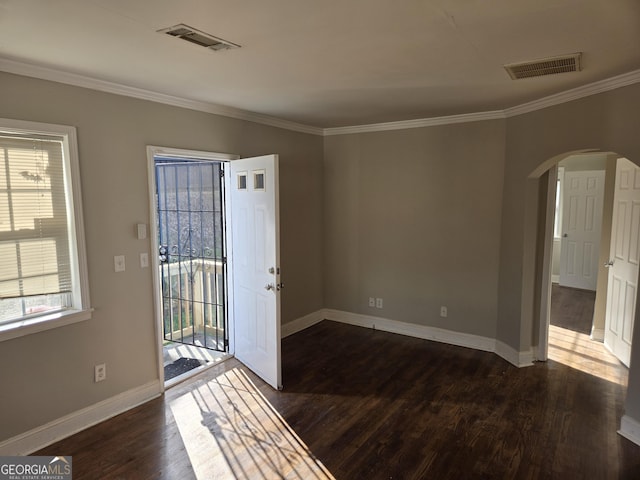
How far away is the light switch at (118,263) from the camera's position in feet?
10.1

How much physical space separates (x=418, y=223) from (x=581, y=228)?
4.24 meters

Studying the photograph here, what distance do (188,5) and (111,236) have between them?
6.38ft

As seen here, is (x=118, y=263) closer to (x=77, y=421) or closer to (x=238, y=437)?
(x=77, y=421)

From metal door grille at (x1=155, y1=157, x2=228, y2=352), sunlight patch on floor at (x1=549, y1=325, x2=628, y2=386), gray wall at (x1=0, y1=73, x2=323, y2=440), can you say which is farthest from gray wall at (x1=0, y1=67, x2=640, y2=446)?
Result: metal door grille at (x1=155, y1=157, x2=228, y2=352)

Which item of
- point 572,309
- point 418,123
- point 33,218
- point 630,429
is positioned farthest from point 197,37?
point 572,309

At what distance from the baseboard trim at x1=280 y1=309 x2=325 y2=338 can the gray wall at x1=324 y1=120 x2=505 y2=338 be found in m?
0.20

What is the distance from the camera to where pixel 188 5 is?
1694 mm

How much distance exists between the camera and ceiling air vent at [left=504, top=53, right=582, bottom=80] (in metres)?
2.47

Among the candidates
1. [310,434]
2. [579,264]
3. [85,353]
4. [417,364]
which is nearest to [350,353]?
→ [417,364]

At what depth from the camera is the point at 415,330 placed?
15.9 ft

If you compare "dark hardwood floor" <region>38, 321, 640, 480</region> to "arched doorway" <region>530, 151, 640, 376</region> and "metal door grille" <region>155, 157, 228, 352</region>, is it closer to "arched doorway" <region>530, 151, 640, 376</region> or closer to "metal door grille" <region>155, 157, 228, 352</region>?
"arched doorway" <region>530, 151, 640, 376</region>

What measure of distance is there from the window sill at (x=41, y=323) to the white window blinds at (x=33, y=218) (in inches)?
6.6

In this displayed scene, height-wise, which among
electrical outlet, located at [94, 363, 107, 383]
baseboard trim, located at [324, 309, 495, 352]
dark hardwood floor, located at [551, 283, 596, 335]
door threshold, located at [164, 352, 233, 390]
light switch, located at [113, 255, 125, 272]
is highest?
light switch, located at [113, 255, 125, 272]

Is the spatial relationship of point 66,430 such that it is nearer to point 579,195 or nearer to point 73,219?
point 73,219
